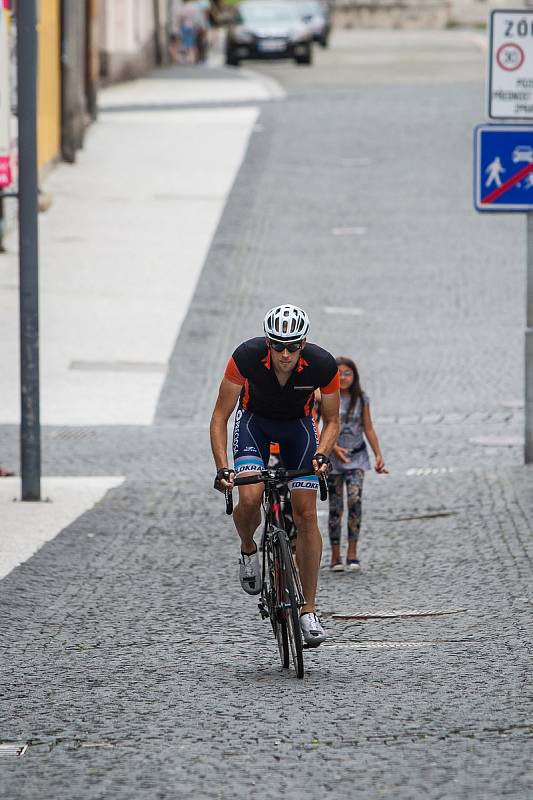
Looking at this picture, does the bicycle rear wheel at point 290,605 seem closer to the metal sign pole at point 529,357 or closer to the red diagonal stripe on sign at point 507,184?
the red diagonal stripe on sign at point 507,184

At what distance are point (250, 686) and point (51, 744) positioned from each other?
1270 millimetres

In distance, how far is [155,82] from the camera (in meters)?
45.6

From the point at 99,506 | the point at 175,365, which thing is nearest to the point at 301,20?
the point at 175,365

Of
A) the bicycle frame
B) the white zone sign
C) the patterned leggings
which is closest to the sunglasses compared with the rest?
the bicycle frame

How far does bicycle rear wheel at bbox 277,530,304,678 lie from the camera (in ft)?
26.5

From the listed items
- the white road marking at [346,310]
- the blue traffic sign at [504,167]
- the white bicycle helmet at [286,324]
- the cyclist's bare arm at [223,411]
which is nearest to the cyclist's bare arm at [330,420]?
the cyclist's bare arm at [223,411]

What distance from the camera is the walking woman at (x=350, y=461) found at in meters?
11.4

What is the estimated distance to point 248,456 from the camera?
28.9ft

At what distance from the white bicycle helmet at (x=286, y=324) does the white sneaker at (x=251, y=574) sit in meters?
1.20

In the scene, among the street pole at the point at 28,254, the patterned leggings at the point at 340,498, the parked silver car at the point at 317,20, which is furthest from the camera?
the parked silver car at the point at 317,20

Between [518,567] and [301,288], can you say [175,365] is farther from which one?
[518,567]

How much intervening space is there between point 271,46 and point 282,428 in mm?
41731

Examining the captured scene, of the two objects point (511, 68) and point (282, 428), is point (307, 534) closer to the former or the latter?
point (282, 428)

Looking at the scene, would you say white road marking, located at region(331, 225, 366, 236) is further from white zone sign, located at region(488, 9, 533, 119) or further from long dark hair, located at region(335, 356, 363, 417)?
long dark hair, located at region(335, 356, 363, 417)
